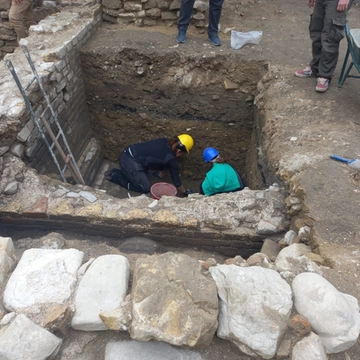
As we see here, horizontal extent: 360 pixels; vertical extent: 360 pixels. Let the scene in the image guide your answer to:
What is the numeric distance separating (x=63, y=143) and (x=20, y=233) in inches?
62.3

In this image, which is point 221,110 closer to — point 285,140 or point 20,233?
point 285,140

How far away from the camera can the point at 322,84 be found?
163 inches

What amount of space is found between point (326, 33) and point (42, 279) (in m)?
3.85

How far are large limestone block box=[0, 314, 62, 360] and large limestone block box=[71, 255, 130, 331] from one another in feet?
0.51

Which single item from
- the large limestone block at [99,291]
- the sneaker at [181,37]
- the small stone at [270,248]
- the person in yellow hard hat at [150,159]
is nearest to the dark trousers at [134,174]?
the person in yellow hard hat at [150,159]

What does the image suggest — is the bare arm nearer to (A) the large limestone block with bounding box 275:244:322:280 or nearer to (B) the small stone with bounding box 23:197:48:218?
(A) the large limestone block with bounding box 275:244:322:280

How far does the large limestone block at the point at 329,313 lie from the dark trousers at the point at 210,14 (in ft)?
14.3

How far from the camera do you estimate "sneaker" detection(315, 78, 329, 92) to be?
13.5ft

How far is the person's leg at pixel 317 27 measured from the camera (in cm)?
386

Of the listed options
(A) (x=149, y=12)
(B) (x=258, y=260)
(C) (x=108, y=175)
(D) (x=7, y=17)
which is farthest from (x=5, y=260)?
(D) (x=7, y=17)

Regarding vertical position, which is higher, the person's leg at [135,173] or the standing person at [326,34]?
the standing person at [326,34]

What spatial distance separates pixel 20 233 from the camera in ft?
11.6

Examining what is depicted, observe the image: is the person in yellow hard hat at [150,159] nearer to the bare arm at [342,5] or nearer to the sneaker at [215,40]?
the sneaker at [215,40]

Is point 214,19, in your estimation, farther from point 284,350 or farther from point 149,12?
point 284,350
